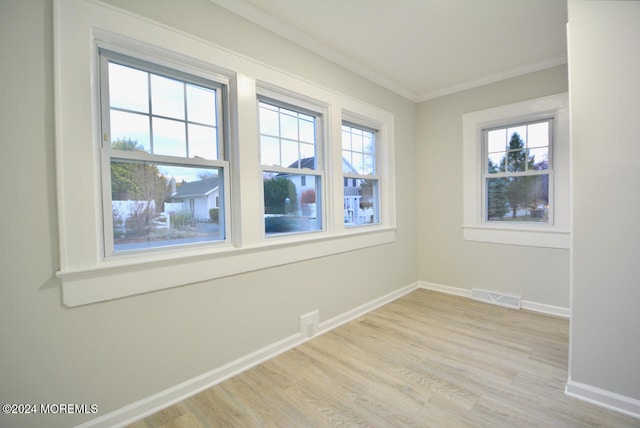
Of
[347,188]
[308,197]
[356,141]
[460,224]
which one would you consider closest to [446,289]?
[460,224]

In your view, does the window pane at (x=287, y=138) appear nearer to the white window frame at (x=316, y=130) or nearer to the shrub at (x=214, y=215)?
the white window frame at (x=316, y=130)

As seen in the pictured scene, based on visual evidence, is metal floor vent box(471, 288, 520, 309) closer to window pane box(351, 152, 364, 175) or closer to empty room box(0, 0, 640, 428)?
empty room box(0, 0, 640, 428)

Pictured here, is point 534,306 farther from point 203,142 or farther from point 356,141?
point 203,142

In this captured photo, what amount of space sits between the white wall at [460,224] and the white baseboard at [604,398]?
1603 mm

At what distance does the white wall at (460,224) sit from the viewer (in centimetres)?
312

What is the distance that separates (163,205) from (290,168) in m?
1.06

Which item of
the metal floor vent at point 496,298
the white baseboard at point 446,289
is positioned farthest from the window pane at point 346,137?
the metal floor vent at point 496,298

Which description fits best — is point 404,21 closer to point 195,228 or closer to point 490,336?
point 195,228

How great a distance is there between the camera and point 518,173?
10.9 ft

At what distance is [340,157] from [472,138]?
1.86 m

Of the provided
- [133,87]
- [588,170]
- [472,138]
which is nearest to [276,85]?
[133,87]

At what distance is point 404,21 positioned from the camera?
2332mm

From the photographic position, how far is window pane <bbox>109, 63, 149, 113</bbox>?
168cm

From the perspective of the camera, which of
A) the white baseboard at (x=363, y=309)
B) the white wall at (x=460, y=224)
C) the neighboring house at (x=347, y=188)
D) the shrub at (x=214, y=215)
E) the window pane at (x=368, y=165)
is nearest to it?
the shrub at (x=214, y=215)
